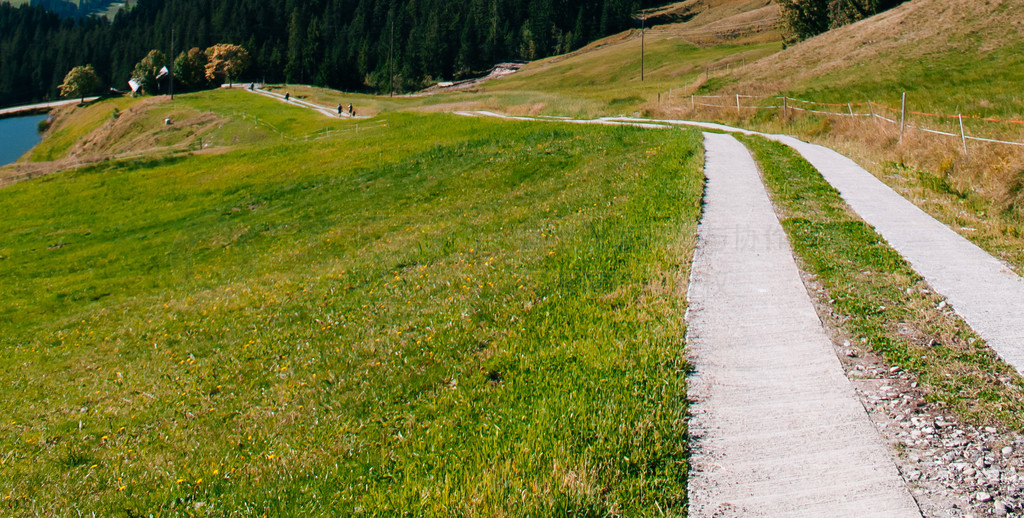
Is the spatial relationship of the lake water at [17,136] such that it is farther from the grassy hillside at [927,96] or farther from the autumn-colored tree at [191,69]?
the grassy hillside at [927,96]

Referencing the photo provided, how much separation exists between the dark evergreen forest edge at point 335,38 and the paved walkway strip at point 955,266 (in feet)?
434

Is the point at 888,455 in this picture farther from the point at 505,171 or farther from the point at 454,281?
the point at 505,171

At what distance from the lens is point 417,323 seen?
31.0ft

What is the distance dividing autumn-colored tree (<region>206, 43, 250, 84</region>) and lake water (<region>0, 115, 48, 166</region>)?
32.2 m

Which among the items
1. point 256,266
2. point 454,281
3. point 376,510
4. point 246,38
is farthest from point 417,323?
point 246,38

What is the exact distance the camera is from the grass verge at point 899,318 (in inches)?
217

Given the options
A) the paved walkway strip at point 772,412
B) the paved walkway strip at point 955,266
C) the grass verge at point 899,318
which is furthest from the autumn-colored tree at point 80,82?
the paved walkway strip at point 772,412

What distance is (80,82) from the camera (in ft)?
438

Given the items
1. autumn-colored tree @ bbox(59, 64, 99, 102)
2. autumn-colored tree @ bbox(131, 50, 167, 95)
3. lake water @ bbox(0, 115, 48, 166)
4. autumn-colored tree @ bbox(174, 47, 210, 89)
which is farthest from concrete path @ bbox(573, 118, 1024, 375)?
autumn-colored tree @ bbox(59, 64, 99, 102)

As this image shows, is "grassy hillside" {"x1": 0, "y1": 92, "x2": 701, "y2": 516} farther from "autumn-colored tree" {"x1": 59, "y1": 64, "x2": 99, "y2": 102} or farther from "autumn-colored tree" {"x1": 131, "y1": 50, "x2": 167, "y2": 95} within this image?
"autumn-colored tree" {"x1": 59, "y1": 64, "x2": 99, "y2": 102}

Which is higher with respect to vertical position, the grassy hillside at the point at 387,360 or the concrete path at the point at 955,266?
the concrete path at the point at 955,266

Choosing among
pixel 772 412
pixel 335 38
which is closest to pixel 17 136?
pixel 335 38

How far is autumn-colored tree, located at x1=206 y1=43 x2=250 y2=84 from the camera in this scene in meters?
142

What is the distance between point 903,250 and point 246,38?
619ft
